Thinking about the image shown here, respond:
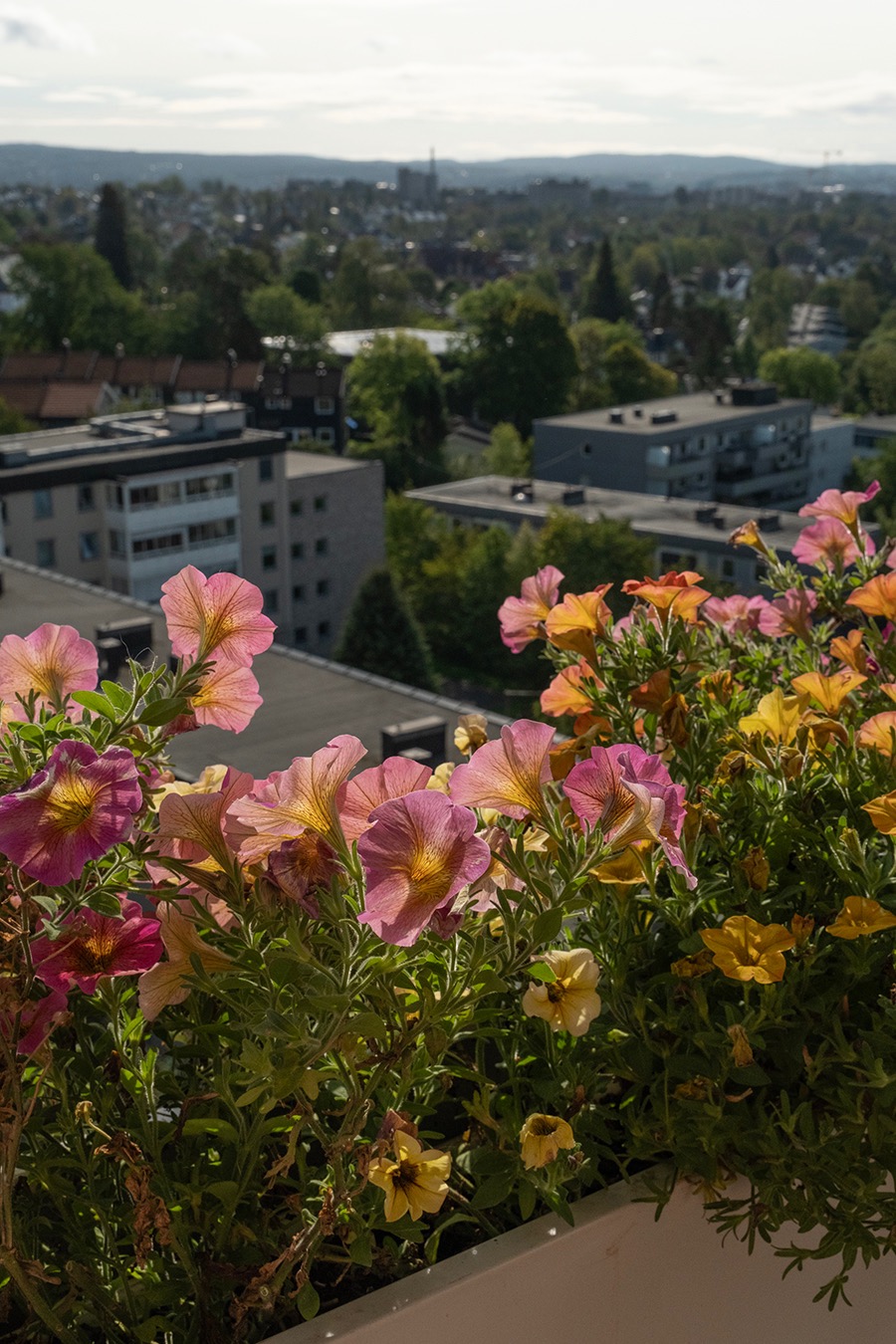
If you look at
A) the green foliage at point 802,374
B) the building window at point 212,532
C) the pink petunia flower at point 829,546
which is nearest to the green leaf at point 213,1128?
the pink petunia flower at point 829,546

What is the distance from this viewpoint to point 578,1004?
107 cm

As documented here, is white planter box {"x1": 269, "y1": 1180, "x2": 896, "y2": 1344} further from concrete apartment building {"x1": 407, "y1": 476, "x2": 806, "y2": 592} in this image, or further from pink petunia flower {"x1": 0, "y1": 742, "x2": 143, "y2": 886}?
concrete apartment building {"x1": 407, "y1": 476, "x2": 806, "y2": 592}

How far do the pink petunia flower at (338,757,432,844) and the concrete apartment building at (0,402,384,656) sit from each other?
19.9 m

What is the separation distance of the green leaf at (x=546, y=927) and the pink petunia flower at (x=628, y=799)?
0.06 m

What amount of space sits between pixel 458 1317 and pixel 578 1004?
26 centimetres

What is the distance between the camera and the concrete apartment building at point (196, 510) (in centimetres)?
2089

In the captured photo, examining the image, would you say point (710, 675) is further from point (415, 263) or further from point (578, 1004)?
point (415, 263)

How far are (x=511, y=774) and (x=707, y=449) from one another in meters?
31.5

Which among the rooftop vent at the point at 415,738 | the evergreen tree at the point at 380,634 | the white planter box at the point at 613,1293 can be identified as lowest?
the evergreen tree at the point at 380,634

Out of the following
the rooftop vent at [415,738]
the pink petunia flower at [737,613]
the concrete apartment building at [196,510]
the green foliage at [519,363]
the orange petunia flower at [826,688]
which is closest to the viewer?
the orange petunia flower at [826,688]

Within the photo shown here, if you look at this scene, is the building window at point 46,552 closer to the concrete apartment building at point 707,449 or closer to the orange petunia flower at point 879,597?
the concrete apartment building at point 707,449

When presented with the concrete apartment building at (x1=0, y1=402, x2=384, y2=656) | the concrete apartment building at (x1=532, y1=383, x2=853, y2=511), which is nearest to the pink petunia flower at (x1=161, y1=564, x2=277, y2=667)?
the concrete apartment building at (x1=0, y1=402, x2=384, y2=656)

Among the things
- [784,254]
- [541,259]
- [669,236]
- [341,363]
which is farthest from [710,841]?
[669,236]

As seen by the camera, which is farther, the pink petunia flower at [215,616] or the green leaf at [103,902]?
the pink petunia flower at [215,616]
